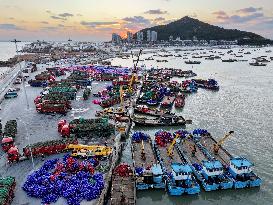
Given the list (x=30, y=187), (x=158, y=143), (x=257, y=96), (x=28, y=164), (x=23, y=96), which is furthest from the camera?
(x=257, y=96)

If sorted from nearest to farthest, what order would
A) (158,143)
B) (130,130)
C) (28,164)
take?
1. (28,164)
2. (158,143)
3. (130,130)

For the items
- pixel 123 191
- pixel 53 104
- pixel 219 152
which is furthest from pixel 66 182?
pixel 53 104

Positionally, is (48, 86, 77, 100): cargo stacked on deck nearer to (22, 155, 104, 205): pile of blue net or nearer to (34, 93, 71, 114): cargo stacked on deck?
(34, 93, 71, 114): cargo stacked on deck

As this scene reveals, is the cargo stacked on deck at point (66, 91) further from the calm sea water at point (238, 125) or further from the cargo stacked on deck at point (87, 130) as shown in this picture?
the calm sea water at point (238, 125)

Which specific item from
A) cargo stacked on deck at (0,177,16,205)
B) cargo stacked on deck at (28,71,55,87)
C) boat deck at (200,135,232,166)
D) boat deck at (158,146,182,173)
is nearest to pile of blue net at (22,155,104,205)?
cargo stacked on deck at (0,177,16,205)

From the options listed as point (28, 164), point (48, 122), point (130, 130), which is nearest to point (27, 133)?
point (48, 122)

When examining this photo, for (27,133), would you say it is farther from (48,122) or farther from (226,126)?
(226,126)

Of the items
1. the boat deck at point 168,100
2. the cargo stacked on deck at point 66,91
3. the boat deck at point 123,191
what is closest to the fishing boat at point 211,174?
the boat deck at point 123,191
